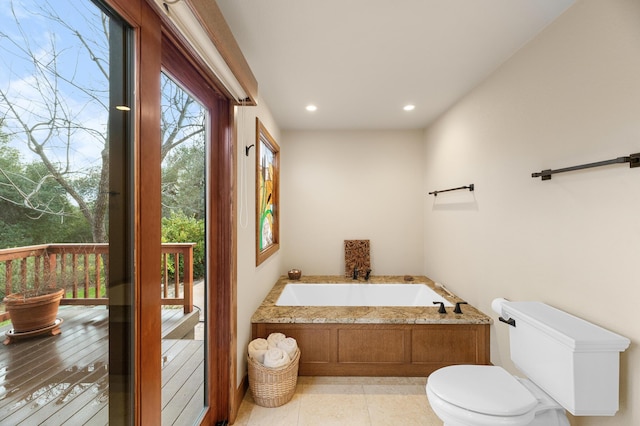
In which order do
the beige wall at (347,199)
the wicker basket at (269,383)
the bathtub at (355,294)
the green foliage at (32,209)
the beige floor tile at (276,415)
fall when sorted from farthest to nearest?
the beige wall at (347,199) < the bathtub at (355,294) < the wicker basket at (269,383) < the beige floor tile at (276,415) < the green foliage at (32,209)

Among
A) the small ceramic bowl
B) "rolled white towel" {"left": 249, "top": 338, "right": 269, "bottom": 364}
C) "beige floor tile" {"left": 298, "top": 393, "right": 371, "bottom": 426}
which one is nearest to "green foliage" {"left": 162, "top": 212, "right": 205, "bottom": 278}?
"rolled white towel" {"left": 249, "top": 338, "right": 269, "bottom": 364}

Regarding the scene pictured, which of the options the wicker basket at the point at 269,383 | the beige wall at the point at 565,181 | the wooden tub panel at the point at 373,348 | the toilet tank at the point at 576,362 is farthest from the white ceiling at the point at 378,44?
the wicker basket at the point at 269,383

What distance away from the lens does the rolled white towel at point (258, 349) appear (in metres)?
2.09

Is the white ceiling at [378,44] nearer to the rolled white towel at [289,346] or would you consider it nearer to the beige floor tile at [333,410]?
the rolled white towel at [289,346]

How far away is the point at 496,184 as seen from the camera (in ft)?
7.36

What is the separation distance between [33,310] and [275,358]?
164cm

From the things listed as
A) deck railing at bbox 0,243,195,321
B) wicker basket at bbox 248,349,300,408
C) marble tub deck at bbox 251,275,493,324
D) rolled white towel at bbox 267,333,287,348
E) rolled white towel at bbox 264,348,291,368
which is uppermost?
deck railing at bbox 0,243,195,321

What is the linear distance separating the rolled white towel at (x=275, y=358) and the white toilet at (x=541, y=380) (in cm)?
102

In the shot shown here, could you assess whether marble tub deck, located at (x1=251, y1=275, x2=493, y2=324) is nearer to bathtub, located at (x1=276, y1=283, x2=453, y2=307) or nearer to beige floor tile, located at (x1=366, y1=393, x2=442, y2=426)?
beige floor tile, located at (x1=366, y1=393, x2=442, y2=426)

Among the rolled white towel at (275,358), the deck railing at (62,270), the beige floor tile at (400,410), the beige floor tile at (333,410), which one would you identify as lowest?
the beige floor tile at (400,410)

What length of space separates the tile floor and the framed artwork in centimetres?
113

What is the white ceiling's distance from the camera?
154cm

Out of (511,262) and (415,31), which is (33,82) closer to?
(415,31)

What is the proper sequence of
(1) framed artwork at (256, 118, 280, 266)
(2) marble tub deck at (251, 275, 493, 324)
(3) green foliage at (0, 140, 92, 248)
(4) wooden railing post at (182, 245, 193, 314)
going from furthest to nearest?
(1) framed artwork at (256, 118, 280, 266) < (2) marble tub deck at (251, 275, 493, 324) < (4) wooden railing post at (182, 245, 193, 314) < (3) green foliage at (0, 140, 92, 248)
